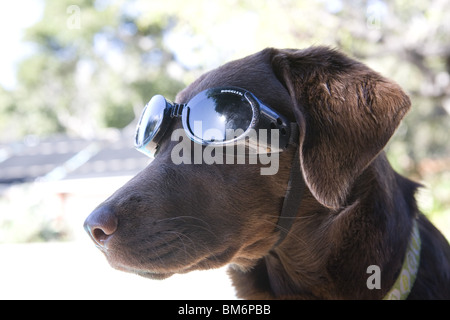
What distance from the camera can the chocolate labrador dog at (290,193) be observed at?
1.96m

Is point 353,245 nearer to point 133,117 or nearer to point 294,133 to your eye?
point 294,133

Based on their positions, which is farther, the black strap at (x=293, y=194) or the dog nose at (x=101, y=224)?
the black strap at (x=293, y=194)

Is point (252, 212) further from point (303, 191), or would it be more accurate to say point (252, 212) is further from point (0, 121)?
point (0, 121)

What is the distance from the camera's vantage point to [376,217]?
2.09 metres

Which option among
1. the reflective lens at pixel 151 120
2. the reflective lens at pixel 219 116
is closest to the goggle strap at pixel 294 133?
the reflective lens at pixel 219 116

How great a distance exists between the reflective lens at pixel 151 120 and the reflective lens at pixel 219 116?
20 centimetres

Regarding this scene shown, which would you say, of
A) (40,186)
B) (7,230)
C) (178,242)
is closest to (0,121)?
(40,186)

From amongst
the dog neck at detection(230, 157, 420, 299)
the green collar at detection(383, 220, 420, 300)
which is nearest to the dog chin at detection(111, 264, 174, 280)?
the dog neck at detection(230, 157, 420, 299)

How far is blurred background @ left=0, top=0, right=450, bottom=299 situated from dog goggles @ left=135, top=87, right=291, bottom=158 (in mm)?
757

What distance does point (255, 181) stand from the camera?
210 centimetres

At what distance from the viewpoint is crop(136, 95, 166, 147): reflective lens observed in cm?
228

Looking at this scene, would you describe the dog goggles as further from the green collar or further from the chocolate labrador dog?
the green collar

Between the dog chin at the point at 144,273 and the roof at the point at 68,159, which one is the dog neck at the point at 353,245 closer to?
the dog chin at the point at 144,273

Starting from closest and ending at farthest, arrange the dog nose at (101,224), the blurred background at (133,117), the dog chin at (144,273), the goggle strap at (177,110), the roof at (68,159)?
the dog nose at (101,224) < the dog chin at (144,273) < the goggle strap at (177,110) < the blurred background at (133,117) < the roof at (68,159)
